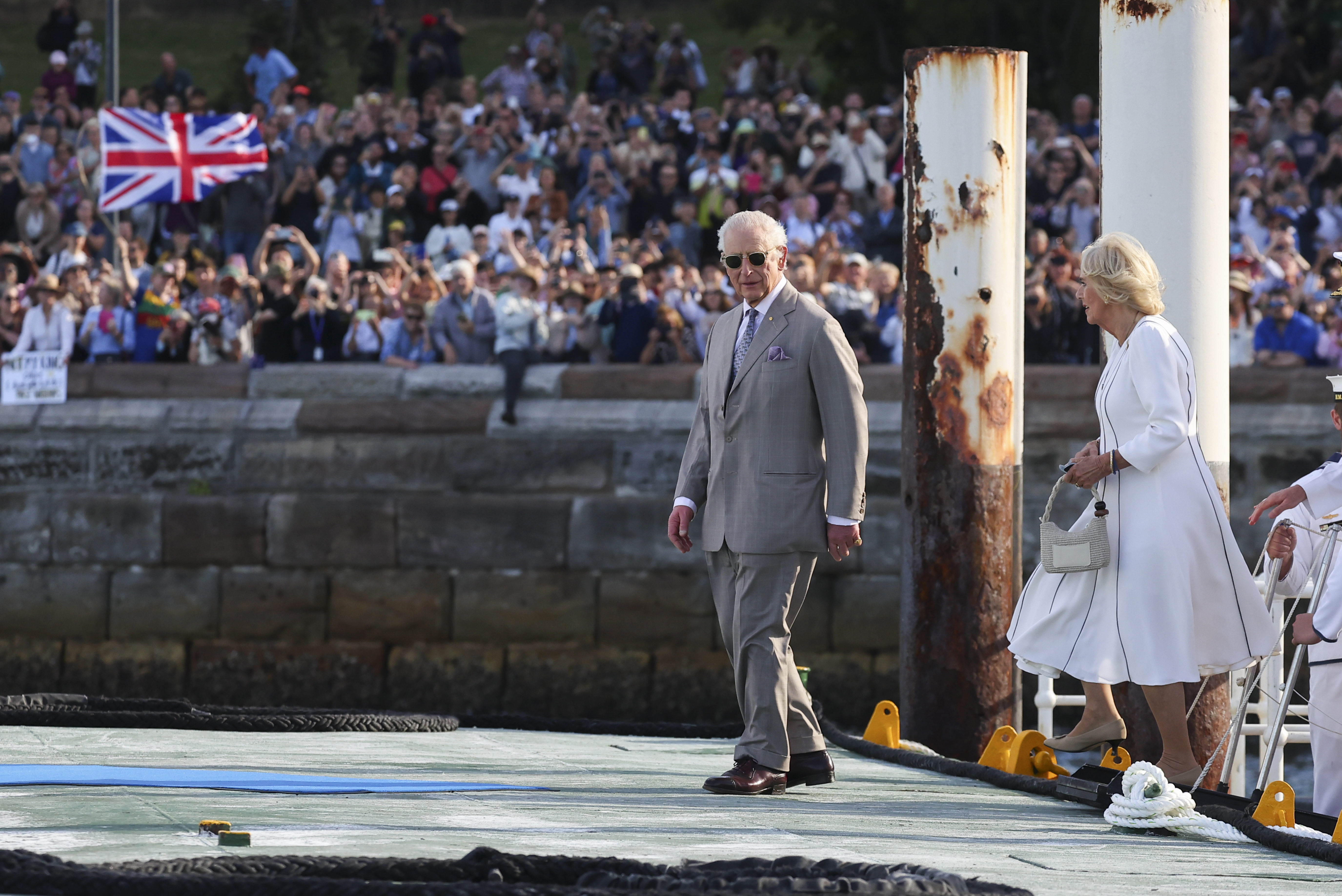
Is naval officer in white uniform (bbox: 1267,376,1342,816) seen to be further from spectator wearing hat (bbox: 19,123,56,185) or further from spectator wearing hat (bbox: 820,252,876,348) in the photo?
spectator wearing hat (bbox: 19,123,56,185)

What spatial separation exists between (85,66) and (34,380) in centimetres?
950

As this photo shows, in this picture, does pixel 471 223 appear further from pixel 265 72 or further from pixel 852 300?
pixel 265 72

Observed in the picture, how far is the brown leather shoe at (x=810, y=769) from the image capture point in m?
5.41

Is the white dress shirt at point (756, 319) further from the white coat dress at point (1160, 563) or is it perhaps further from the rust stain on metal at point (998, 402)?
the rust stain on metal at point (998, 402)

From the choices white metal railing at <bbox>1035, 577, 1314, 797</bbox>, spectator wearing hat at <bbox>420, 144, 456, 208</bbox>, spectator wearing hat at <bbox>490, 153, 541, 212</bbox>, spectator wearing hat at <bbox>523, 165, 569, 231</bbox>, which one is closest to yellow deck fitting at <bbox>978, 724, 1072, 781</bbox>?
white metal railing at <bbox>1035, 577, 1314, 797</bbox>

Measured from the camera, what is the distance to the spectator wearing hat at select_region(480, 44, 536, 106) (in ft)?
67.5

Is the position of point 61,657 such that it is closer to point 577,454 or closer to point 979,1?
point 577,454

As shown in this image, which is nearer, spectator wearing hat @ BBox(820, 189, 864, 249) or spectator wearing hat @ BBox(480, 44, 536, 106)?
spectator wearing hat @ BBox(820, 189, 864, 249)

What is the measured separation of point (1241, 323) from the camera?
1302 cm

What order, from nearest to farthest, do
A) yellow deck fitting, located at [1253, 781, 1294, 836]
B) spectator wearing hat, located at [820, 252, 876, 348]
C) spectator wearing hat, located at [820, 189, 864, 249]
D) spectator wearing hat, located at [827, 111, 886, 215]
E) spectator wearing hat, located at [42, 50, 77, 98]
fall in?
yellow deck fitting, located at [1253, 781, 1294, 836], spectator wearing hat, located at [820, 252, 876, 348], spectator wearing hat, located at [820, 189, 864, 249], spectator wearing hat, located at [827, 111, 886, 215], spectator wearing hat, located at [42, 50, 77, 98]

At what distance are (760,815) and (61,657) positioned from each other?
10.4 meters

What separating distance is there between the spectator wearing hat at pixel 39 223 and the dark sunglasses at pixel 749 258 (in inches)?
528

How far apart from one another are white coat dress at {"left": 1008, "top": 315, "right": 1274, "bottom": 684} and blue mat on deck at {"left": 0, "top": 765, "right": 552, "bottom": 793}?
1.61 m

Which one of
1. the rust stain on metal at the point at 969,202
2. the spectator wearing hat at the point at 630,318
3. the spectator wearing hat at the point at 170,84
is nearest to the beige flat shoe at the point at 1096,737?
the rust stain on metal at the point at 969,202
